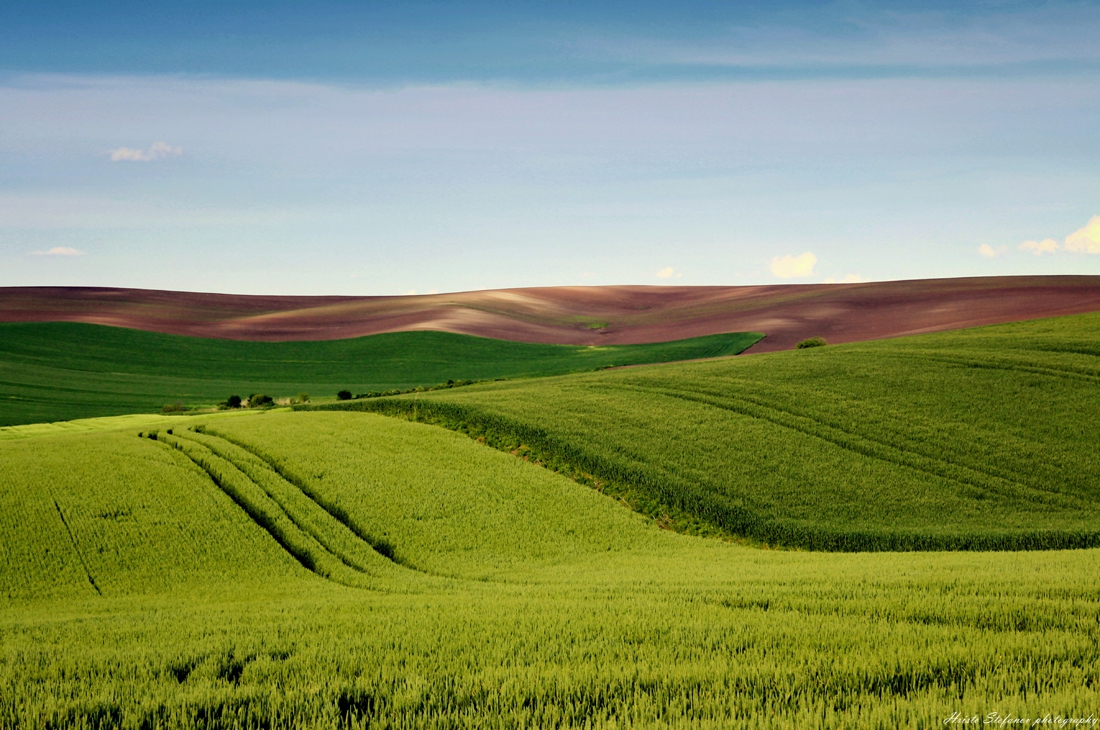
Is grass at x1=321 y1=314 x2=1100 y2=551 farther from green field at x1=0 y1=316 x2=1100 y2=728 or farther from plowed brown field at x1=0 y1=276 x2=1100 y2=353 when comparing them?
plowed brown field at x1=0 y1=276 x2=1100 y2=353

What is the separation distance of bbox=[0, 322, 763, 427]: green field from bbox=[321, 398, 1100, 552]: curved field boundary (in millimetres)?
28086

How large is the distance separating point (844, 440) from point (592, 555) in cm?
1420

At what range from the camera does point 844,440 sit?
2983 centimetres

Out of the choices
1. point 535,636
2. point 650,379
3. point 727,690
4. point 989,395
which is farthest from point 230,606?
point 989,395

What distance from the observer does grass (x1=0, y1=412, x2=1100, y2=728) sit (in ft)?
22.8

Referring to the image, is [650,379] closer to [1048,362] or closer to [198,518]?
[1048,362]

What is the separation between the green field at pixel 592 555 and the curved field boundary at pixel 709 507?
0.11 metres

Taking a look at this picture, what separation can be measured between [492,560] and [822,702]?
1389 cm

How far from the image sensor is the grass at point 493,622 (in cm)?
694

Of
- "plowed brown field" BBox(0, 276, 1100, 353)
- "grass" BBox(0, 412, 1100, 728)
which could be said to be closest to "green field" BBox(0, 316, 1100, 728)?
"grass" BBox(0, 412, 1100, 728)

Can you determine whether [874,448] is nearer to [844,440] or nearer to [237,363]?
[844,440]

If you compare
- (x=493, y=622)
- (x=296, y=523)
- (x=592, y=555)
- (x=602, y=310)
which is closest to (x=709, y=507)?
(x=592, y=555)

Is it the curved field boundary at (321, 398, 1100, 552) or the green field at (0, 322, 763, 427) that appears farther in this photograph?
the green field at (0, 322, 763, 427)

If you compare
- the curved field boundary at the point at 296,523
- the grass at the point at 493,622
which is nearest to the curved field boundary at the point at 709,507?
the grass at the point at 493,622
